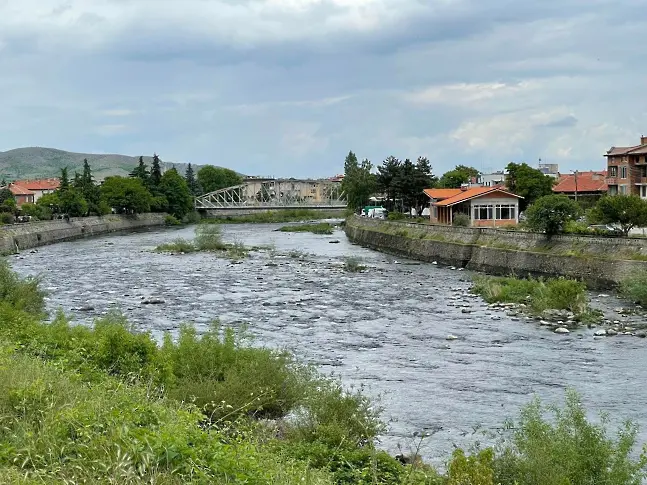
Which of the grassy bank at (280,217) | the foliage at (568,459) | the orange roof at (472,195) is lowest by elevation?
the foliage at (568,459)

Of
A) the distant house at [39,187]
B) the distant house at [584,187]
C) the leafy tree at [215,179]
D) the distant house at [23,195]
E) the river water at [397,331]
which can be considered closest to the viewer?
the river water at [397,331]

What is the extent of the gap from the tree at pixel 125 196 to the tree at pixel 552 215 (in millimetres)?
71850

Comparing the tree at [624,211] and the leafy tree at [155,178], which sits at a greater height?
the leafy tree at [155,178]

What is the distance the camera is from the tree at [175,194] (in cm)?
11612

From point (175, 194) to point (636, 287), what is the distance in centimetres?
9444

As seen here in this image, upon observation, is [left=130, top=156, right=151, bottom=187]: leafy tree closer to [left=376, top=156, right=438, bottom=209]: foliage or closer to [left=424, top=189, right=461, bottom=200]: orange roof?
[left=376, top=156, right=438, bottom=209]: foliage

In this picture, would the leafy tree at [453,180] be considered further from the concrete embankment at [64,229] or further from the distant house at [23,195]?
the distant house at [23,195]

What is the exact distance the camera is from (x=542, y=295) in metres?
31.7

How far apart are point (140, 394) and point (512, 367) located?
13094mm

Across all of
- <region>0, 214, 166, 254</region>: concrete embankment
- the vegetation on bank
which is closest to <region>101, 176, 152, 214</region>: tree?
<region>0, 214, 166, 254</region>: concrete embankment

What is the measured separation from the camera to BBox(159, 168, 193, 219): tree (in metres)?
116

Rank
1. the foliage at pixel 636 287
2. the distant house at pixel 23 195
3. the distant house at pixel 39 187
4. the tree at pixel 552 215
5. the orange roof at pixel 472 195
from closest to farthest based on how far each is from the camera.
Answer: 1. the foliage at pixel 636 287
2. the tree at pixel 552 215
3. the orange roof at pixel 472 195
4. the distant house at pixel 23 195
5. the distant house at pixel 39 187

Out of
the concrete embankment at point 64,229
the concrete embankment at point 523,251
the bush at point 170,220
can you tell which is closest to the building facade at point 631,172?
the concrete embankment at point 523,251

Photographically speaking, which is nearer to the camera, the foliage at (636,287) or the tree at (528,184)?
the foliage at (636,287)
